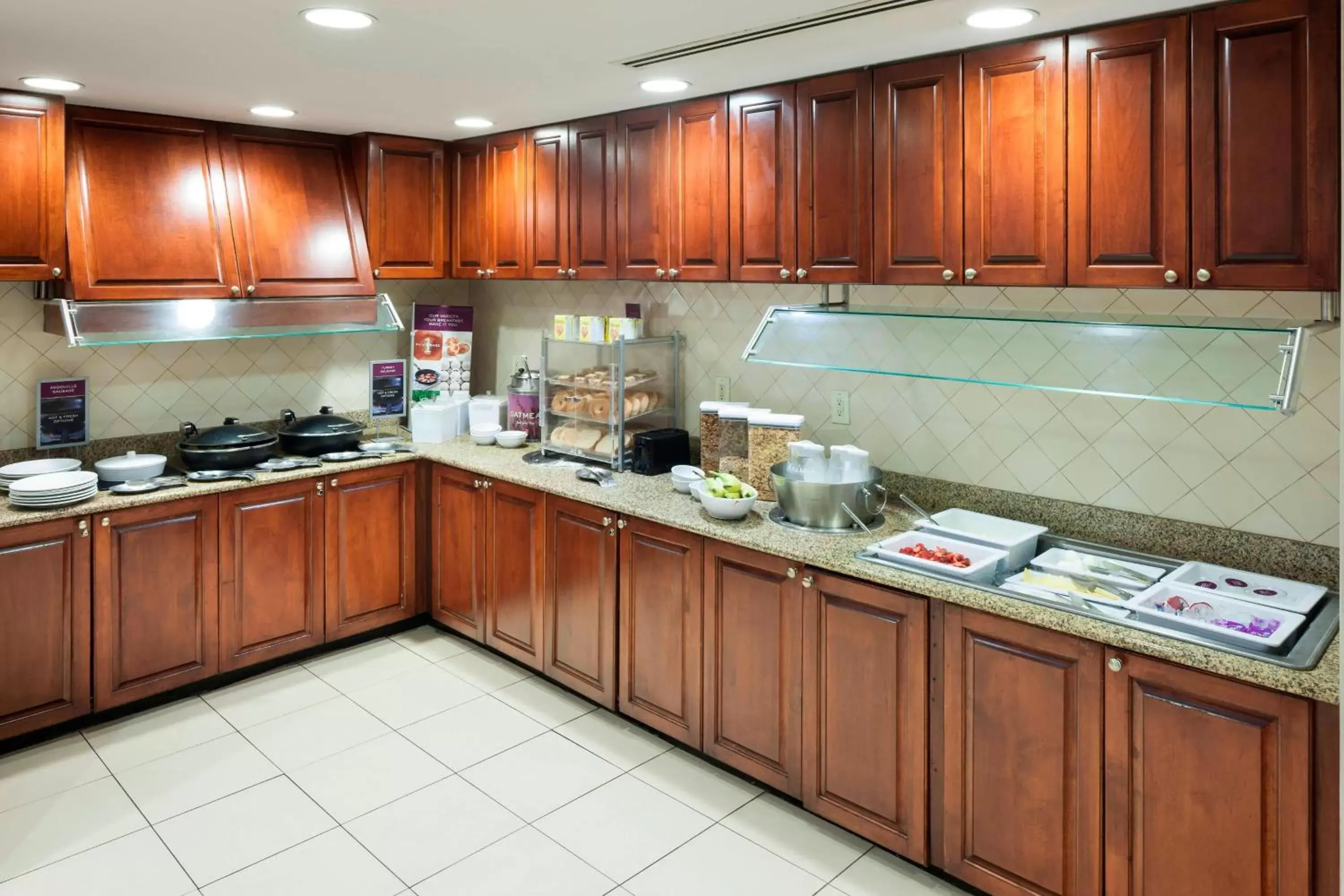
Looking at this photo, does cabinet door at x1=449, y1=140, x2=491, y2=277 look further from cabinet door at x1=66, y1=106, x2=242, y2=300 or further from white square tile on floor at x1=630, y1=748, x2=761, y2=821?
white square tile on floor at x1=630, y1=748, x2=761, y2=821

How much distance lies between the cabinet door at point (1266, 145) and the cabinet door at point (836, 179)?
92 centimetres

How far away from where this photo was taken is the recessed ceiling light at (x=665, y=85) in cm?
315

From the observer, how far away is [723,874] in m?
2.67

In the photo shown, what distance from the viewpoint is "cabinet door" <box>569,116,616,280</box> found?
3.74 meters

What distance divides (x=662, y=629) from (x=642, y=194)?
1642 mm

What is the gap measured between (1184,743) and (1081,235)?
1.27 metres

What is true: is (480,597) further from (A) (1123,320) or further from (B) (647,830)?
(A) (1123,320)

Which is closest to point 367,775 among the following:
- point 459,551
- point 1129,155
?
point 459,551

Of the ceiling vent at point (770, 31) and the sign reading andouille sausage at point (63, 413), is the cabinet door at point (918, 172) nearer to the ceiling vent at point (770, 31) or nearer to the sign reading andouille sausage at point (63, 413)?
the ceiling vent at point (770, 31)

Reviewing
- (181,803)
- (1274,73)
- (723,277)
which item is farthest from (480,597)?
(1274,73)

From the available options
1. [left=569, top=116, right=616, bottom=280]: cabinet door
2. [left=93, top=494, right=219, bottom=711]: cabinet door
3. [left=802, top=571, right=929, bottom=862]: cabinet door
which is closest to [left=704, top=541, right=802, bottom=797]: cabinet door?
[left=802, top=571, right=929, bottom=862]: cabinet door

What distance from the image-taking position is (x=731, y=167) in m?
3.28

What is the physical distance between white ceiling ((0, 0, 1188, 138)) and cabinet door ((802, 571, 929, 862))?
1535 millimetres

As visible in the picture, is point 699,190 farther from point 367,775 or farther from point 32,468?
point 32,468
